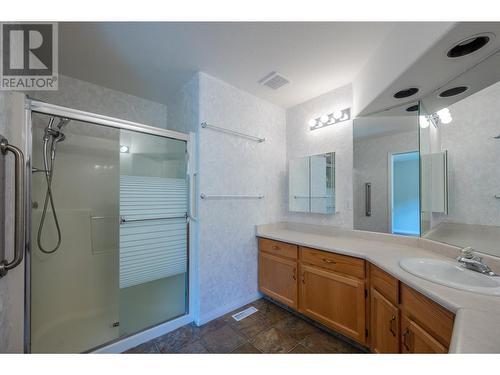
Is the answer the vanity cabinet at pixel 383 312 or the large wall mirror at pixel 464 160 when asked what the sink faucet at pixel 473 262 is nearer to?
the large wall mirror at pixel 464 160

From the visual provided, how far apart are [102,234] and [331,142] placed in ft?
8.58

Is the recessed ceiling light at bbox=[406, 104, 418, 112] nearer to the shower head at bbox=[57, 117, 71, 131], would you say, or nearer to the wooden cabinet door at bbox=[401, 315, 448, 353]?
the wooden cabinet door at bbox=[401, 315, 448, 353]

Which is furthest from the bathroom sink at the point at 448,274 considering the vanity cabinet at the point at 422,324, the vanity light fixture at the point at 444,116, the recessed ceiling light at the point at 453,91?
the recessed ceiling light at the point at 453,91

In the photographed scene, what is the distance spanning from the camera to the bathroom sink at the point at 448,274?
3.33ft

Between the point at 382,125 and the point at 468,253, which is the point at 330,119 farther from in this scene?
the point at 468,253

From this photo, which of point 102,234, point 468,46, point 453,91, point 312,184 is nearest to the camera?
point 468,46

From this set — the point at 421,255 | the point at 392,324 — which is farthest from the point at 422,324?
the point at 421,255

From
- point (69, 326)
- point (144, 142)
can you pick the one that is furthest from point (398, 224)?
point (69, 326)

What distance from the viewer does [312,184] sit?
233cm

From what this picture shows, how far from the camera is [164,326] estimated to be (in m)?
1.77

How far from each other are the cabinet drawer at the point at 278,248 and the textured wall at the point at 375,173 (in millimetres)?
692

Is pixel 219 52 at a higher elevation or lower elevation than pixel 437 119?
higher

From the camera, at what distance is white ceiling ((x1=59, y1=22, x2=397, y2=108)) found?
1.38m

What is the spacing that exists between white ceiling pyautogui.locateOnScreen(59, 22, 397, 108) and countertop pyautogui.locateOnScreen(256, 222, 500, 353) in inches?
62.3
